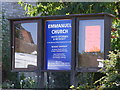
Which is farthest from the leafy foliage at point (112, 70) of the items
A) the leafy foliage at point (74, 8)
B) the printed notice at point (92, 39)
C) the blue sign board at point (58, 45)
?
the leafy foliage at point (74, 8)

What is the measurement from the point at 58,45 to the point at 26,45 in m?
0.95

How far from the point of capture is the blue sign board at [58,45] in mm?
8984

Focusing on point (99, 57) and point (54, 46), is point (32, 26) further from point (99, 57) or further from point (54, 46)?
point (99, 57)

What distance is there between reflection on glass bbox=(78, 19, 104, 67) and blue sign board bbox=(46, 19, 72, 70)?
11.5 inches

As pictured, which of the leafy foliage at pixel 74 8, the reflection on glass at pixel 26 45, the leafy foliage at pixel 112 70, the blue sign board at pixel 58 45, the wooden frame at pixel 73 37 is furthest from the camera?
the leafy foliage at pixel 74 8

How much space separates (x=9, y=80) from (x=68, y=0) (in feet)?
15.5

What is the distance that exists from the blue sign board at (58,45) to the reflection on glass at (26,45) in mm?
380

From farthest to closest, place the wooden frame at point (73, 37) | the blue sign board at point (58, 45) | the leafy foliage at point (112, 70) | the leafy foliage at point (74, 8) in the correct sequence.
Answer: the leafy foliage at point (74, 8), the blue sign board at point (58, 45), the wooden frame at point (73, 37), the leafy foliage at point (112, 70)

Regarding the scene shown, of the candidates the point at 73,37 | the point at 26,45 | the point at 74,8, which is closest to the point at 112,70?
the point at 73,37

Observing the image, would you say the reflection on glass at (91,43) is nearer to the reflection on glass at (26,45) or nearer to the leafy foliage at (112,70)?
the leafy foliage at (112,70)

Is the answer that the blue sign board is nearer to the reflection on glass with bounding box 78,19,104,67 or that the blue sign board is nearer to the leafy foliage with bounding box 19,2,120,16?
the reflection on glass with bounding box 78,19,104,67

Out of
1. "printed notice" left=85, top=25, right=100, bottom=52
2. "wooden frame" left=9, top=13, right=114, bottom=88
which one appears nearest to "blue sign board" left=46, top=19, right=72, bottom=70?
"wooden frame" left=9, top=13, right=114, bottom=88

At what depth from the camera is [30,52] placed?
31.1 ft

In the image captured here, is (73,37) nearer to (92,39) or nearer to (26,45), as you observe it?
(92,39)
